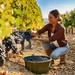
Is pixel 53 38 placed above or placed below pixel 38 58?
above

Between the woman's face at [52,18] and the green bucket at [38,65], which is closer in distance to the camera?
the green bucket at [38,65]

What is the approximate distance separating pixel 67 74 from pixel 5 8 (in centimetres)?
244

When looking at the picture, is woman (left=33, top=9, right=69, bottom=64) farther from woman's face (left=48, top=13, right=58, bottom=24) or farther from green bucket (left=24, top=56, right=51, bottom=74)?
green bucket (left=24, top=56, right=51, bottom=74)

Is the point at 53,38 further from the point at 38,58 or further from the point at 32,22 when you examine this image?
the point at 32,22

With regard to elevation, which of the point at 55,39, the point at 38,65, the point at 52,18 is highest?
the point at 52,18

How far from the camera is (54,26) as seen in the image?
5551mm

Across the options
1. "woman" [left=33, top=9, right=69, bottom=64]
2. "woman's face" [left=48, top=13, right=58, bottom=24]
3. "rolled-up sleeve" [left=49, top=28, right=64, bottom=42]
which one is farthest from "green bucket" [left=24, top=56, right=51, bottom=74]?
"woman's face" [left=48, top=13, right=58, bottom=24]

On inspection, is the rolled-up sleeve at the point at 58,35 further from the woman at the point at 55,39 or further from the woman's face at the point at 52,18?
the woman's face at the point at 52,18

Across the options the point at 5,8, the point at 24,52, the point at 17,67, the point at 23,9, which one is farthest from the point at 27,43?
the point at 5,8

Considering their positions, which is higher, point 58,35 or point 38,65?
point 58,35

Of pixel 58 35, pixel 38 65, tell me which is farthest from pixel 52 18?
pixel 38 65

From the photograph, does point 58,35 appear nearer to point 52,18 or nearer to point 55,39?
point 55,39

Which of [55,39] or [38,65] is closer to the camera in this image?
[38,65]

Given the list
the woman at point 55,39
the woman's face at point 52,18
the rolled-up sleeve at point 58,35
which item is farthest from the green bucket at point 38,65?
the woman's face at point 52,18
